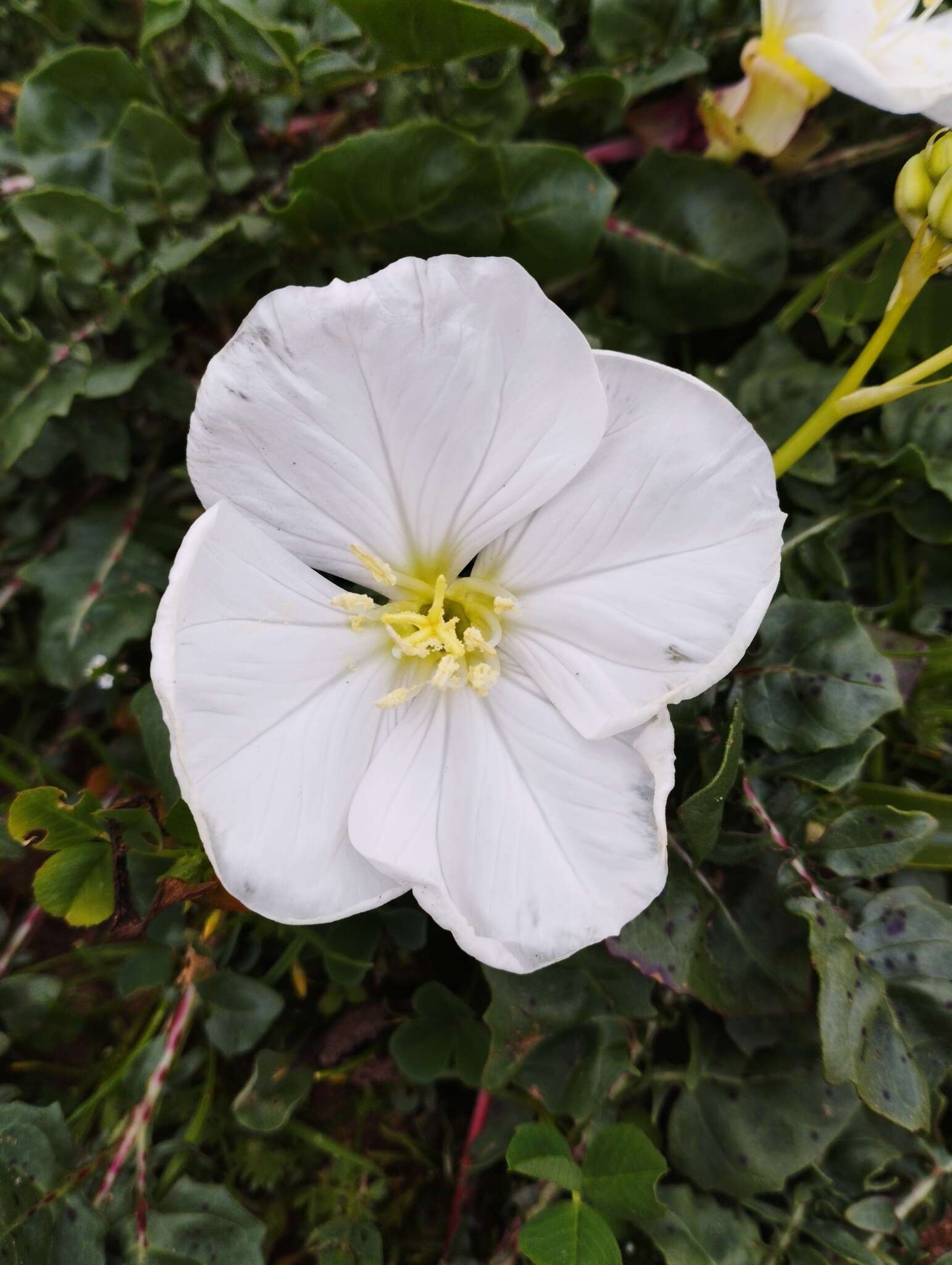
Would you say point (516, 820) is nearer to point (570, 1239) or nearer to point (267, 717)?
point (267, 717)

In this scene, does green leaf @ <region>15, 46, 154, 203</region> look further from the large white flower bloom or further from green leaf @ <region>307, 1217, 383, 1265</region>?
green leaf @ <region>307, 1217, 383, 1265</region>

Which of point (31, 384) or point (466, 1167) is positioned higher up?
point (31, 384)

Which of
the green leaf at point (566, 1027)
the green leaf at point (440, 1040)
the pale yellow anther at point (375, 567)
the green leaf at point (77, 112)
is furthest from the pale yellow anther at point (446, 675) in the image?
the green leaf at point (77, 112)

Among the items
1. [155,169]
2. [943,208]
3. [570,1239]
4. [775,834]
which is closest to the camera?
[943,208]

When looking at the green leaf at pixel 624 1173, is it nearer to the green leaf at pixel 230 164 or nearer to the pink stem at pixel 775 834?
the pink stem at pixel 775 834

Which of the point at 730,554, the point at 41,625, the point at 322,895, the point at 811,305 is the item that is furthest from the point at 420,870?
the point at 811,305

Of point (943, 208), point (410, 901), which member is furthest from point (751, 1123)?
point (943, 208)

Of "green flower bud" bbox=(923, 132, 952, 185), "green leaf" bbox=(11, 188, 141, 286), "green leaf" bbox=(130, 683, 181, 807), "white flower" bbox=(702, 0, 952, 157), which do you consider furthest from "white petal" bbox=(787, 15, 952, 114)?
"green leaf" bbox=(130, 683, 181, 807)
